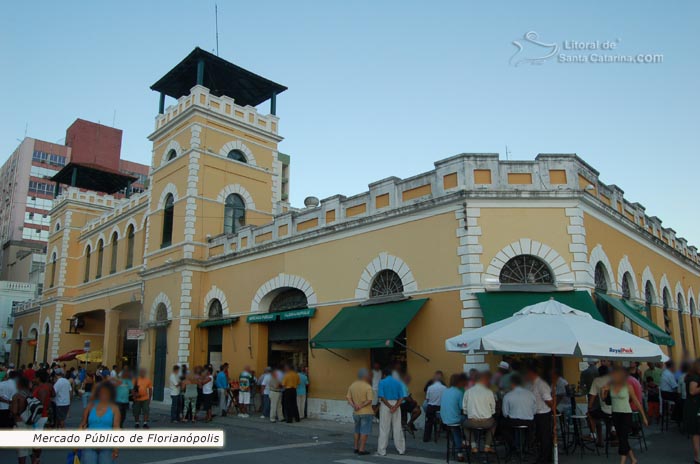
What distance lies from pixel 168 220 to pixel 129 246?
611 cm

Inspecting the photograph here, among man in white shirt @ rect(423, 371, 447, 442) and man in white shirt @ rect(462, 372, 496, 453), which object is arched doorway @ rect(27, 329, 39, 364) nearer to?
man in white shirt @ rect(423, 371, 447, 442)

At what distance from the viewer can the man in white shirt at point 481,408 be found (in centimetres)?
963

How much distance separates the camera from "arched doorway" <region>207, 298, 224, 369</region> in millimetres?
22047

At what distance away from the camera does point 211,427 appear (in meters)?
15.7

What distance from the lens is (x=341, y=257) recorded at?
57.4 ft

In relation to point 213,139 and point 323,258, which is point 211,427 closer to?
point 323,258

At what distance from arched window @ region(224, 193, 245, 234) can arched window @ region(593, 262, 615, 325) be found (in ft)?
48.4

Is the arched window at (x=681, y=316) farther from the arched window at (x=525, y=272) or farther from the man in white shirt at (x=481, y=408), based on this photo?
the man in white shirt at (x=481, y=408)

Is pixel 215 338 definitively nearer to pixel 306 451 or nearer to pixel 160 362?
pixel 160 362


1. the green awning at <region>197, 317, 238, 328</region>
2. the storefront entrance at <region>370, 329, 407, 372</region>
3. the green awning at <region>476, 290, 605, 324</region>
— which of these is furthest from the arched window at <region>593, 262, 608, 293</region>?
the green awning at <region>197, 317, 238, 328</region>

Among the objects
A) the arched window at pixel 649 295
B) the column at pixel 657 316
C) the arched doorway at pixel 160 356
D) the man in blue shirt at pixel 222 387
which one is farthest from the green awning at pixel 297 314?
the column at pixel 657 316

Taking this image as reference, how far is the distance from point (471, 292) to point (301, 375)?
19.6ft

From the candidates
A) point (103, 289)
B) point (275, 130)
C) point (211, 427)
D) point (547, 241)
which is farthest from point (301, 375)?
point (103, 289)

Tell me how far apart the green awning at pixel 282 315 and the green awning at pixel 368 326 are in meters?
1.42
